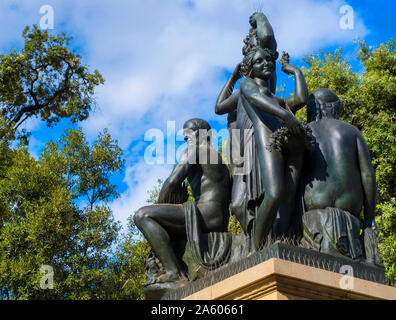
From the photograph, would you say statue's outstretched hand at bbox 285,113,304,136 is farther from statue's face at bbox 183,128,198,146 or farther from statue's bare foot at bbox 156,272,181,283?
statue's bare foot at bbox 156,272,181,283

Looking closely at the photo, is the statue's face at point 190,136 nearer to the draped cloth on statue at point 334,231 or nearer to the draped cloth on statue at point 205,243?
the draped cloth on statue at point 205,243

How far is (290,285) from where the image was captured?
20.4 feet

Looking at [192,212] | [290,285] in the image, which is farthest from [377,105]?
[290,285]

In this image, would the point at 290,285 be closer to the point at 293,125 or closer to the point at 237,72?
the point at 293,125

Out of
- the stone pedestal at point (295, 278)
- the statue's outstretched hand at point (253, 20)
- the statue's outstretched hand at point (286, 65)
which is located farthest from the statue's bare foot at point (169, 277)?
the statue's outstretched hand at point (253, 20)

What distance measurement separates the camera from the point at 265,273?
614 centimetres

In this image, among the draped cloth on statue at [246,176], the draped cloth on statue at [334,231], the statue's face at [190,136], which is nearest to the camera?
the draped cloth on statue at [334,231]

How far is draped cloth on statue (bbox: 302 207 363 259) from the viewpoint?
707 cm

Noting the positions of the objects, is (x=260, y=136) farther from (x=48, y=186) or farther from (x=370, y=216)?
(x=48, y=186)

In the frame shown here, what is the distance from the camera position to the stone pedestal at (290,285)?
20.1ft

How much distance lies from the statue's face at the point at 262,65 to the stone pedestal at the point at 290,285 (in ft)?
8.89

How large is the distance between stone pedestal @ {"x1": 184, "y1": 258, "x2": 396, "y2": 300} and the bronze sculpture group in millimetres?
623

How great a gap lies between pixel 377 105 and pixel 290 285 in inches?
564
